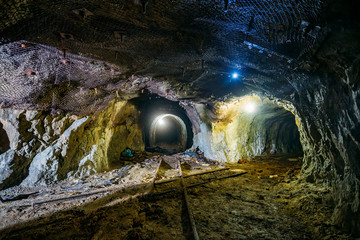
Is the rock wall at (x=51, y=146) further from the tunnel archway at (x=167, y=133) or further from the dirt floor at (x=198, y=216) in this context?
the tunnel archway at (x=167, y=133)

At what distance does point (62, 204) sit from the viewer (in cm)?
347

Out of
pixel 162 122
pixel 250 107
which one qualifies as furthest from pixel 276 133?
pixel 162 122

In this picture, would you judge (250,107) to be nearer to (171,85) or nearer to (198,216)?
(171,85)

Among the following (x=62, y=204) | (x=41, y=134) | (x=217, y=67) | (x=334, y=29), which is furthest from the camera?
(x=41, y=134)

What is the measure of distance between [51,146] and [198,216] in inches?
197

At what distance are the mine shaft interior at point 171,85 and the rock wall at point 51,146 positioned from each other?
3cm

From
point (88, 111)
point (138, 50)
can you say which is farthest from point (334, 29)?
point (88, 111)

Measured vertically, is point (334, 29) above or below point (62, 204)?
above

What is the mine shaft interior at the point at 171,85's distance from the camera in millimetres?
2096

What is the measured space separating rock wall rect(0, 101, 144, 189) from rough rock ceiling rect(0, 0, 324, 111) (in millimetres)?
617

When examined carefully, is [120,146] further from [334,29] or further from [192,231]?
[334,29]

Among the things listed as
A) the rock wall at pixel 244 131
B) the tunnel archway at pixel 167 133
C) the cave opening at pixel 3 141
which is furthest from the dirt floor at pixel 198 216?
the tunnel archway at pixel 167 133

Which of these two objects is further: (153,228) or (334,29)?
(153,228)

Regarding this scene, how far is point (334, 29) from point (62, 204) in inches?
203
